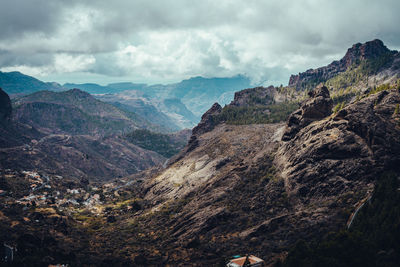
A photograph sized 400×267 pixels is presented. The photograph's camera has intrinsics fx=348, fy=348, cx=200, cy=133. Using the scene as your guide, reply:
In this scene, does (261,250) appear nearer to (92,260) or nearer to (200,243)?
(200,243)

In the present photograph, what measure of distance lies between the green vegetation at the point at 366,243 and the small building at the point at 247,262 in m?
6.12

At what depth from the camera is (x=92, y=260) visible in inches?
4697

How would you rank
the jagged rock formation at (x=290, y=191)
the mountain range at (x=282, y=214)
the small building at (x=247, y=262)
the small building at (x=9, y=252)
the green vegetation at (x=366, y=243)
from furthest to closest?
the jagged rock formation at (x=290, y=191) → the small building at (x=9, y=252) → the small building at (x=247, y=262) → the mountain range at (x=282, y=214) → the green vegetation at (x=366, y=243)

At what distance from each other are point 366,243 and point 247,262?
31638 mm

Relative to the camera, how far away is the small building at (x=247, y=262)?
97375mm

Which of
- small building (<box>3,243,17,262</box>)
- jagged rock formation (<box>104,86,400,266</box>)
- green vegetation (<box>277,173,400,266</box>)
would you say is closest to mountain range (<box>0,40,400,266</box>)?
green vegetation (<box>277,173,400,266</box>)

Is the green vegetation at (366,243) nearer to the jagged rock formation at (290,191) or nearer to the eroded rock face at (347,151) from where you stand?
the jagged rock formation at (290,191)

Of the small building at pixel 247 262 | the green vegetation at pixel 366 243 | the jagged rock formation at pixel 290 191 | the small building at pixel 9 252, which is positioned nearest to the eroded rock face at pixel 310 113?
the jagged rock formation at pixel 290 191

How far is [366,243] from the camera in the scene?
8462 centimetres

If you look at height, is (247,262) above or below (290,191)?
below

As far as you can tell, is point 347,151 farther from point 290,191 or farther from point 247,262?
point 247,262

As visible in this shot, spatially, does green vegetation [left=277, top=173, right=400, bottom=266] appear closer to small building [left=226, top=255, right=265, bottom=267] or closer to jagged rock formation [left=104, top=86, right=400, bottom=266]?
small building [left=226, top=255, right=265, bottom=267]

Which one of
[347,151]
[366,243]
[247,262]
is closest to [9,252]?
[247,262]

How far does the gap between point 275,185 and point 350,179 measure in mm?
29380
